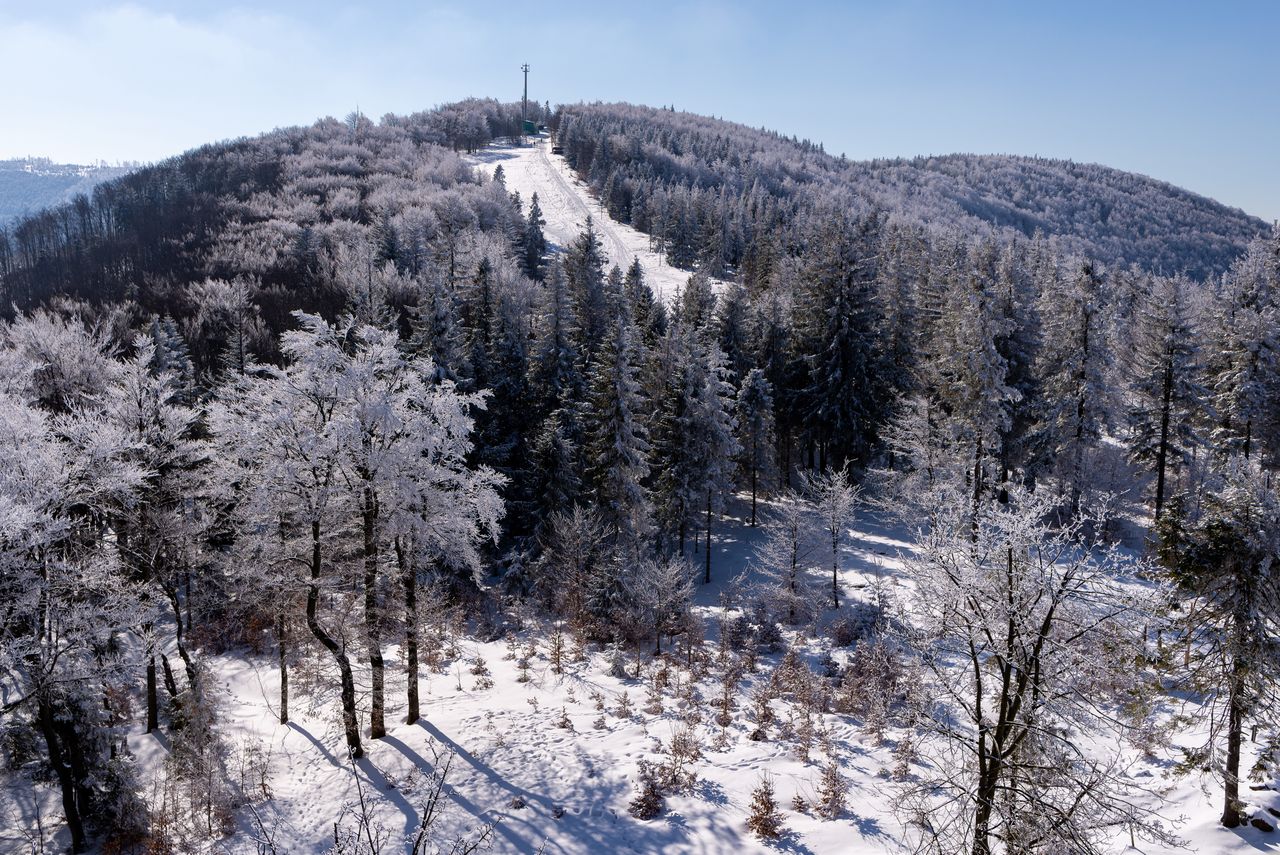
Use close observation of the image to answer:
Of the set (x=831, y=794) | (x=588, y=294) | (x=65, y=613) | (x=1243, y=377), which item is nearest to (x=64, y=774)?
(x=65, y=613)

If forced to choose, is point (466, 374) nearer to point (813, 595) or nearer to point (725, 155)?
point (813, 595)

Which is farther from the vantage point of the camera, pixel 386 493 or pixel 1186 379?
pixel 1186 379

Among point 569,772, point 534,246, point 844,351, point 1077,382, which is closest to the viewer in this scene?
point 569,772

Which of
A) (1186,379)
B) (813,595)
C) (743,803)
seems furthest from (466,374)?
(1186,379)

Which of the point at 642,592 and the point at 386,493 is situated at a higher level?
the point at 386,493

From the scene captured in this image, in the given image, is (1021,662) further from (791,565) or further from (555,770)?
(791,565)

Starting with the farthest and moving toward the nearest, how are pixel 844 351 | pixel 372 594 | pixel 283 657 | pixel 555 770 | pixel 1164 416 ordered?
pixel 844 351
pixel 1164 416
pixel 283 657
pixel 372 594
pixel 555 770

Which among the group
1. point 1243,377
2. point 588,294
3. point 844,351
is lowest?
point 1243,377
